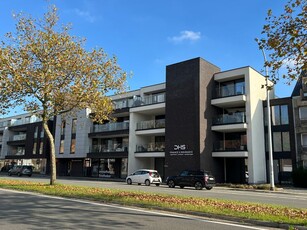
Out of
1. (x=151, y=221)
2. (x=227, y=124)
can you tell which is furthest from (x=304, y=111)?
(x=151, y=221)

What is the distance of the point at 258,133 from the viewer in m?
33.0

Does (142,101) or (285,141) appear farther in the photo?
(142,101)

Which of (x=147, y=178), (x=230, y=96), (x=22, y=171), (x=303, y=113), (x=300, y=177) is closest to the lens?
(x=300, y=177)

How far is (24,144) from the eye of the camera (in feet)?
208

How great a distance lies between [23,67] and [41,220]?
12.0m

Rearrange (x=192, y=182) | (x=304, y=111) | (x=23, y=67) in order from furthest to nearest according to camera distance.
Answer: (x=304, y=111) < (x=192, y=182) < (x=23, y=67)

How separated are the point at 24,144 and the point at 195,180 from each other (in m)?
46.6

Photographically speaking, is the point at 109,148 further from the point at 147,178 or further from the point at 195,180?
the point at 195,180

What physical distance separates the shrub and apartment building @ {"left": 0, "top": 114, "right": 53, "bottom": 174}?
128 feet

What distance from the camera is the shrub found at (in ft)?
94.4

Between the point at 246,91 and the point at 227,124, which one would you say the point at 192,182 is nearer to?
the point at 227,124

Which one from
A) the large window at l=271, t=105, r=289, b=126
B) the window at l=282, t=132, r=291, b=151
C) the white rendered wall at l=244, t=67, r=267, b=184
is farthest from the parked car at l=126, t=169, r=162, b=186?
the large window at l=271, t=105, r=289, b=126

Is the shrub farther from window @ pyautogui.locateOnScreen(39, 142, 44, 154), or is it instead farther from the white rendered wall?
window @ pyautogui.locateOnScreen(39, 142, 44, 154)

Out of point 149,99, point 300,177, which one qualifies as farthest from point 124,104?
point 300,177
